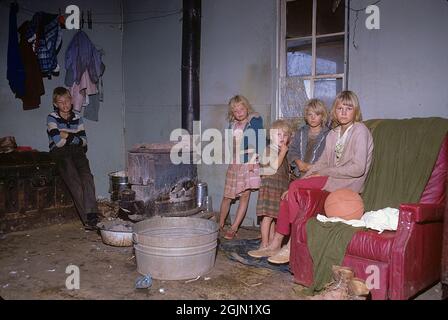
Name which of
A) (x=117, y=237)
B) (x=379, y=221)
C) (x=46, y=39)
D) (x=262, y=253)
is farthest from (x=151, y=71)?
(x=379, y=221)

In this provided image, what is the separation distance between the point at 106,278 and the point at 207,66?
3.34 metres

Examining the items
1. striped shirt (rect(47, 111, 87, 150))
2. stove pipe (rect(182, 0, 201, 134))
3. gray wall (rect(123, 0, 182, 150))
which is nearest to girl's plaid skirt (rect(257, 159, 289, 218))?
stove pipe (rect(182, 0, 201, 134))

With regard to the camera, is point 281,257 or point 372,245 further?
point 281,257

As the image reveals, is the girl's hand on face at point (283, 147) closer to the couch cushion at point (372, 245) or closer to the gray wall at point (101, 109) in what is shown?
the couch cushion at point (372, 245)

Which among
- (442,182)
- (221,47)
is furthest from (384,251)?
(221,47)

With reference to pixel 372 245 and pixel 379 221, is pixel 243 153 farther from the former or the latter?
pixel 372 245

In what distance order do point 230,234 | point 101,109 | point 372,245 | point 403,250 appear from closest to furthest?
point 403,250 < point 372,245 < point 230,234 < point 101,109

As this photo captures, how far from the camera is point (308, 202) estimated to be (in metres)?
3.39

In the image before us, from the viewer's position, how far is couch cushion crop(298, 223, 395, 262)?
2.83 metres

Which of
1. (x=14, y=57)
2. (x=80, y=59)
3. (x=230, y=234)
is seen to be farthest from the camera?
(x=80, y=59)

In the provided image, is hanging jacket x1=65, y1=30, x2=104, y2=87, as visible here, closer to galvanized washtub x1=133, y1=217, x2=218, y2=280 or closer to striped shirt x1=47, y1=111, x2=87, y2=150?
striped shirt x1=47, y1=111, x2=87, y2=150

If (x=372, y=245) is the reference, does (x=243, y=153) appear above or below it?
above

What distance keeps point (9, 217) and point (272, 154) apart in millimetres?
3384

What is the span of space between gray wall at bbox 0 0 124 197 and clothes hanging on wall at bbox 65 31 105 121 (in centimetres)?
13
